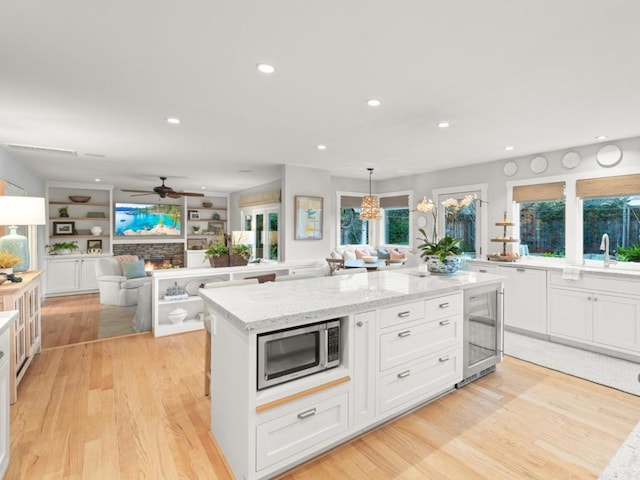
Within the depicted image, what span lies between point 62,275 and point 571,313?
9080 mm

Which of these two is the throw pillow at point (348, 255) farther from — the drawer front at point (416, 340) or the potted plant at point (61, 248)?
the potted plant at point (61, 248)

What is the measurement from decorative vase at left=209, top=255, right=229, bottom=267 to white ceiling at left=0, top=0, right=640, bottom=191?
1501 millimetres

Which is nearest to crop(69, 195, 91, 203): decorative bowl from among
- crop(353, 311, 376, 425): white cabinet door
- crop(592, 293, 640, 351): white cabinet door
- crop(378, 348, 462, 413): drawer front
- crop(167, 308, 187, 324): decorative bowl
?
crop(167, 308, 187, 324): decorative bowl

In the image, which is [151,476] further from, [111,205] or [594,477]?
[111,205]

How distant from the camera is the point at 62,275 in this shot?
23.8 ft

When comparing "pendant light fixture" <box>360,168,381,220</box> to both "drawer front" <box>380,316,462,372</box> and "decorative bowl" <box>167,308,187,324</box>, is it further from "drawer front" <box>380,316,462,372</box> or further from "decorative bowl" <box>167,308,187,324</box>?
"drawer front" <box>380,316,462,372</box>

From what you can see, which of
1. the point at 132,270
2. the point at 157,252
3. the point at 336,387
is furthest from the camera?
the point at 157,252

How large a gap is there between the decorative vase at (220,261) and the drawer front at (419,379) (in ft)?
10.1

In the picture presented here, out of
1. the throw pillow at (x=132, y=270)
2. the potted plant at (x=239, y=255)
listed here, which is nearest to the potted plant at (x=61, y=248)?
the throw pillow at (x=132, y=270)

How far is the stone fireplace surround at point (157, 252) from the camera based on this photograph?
27.8 feet

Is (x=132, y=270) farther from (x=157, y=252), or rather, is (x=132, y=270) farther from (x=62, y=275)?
(x=157, y=252)

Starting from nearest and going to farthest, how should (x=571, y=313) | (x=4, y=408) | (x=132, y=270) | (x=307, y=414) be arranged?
1. (x=4, y=408)
2. (x=307, y=414)
3. (x=571, y=313)
4. (x=132, y=270)

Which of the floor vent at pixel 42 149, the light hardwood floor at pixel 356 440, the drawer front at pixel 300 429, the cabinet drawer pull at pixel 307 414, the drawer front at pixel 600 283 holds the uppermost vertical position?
the floor vent at pixel 42 149

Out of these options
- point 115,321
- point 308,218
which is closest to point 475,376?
point 308,218
